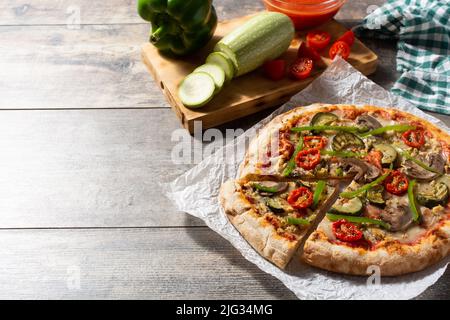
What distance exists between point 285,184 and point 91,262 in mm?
1735

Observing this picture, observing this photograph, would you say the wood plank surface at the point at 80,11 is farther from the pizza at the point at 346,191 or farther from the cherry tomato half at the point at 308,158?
the cherry tomato half at the point at 308,158

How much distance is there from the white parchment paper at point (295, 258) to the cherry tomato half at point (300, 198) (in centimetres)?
46

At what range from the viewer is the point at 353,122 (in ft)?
17.6

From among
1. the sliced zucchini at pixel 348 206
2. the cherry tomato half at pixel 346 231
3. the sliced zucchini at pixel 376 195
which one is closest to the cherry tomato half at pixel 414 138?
the sliced zucchini at pixel 376 195

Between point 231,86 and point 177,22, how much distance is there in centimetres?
94

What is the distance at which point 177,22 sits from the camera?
19.9ft

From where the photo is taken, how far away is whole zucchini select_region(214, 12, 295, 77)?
232 inches

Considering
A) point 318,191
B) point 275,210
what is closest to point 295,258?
point 275,210

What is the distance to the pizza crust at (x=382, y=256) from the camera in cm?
417

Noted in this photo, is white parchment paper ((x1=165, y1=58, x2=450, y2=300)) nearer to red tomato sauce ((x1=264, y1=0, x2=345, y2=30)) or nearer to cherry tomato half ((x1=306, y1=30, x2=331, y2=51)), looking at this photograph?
cherry tomato half ((x1=306, y1=30, x2=331, y2=51))

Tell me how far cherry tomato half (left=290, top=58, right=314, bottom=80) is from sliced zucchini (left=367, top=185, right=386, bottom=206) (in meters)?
1.70

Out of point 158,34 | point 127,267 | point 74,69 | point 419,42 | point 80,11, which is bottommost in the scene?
point 127,267

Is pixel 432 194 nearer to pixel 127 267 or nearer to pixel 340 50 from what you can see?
pixel 340 50

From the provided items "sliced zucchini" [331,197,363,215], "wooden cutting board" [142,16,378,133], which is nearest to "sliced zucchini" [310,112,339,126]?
"wooden cutting board" [142,16,378,133]
